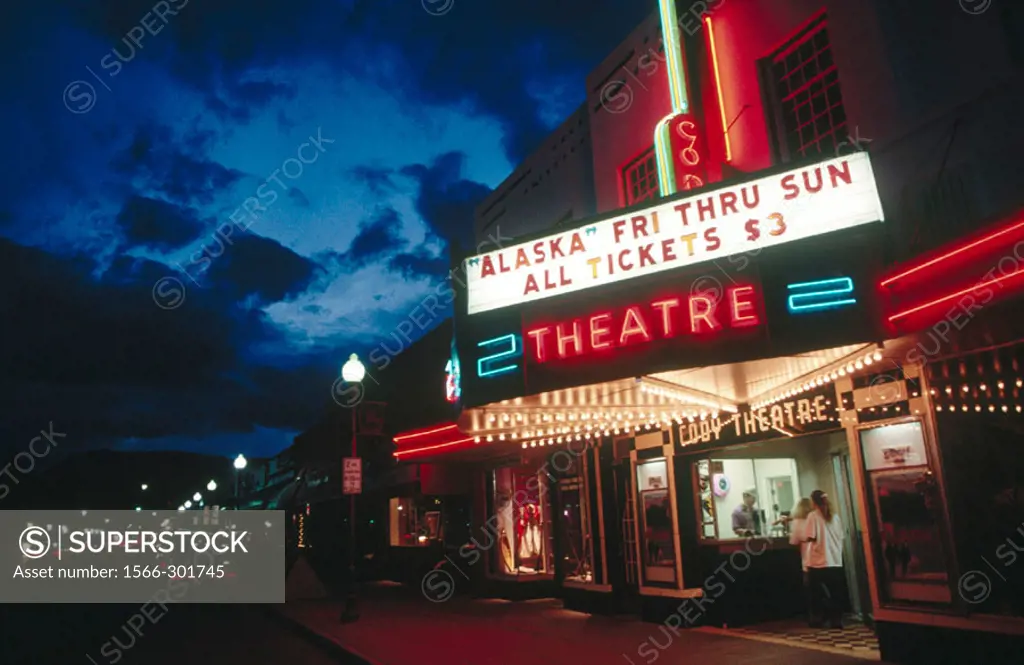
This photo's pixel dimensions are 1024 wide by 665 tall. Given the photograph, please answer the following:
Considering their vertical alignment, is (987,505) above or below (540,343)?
below

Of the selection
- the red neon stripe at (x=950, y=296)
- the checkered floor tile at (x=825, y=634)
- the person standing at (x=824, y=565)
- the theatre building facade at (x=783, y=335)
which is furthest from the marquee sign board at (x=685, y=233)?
the checkered floor tile at (x=825, y=634)

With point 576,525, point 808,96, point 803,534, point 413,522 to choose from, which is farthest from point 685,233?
point 413,522

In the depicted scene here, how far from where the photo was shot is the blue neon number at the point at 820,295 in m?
7.50

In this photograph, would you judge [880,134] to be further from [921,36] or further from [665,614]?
[665,614]

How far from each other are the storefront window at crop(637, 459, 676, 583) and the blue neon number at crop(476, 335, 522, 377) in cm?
450

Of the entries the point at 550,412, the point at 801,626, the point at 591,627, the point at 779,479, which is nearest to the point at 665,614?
the point at 591,627

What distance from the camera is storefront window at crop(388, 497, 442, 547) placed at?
2075 centimetres

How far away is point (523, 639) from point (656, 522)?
122 inches

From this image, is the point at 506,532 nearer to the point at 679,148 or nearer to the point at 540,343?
the point at 540,343

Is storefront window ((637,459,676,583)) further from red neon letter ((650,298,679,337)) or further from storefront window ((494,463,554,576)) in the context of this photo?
red neon letter ((650,298,679,337))

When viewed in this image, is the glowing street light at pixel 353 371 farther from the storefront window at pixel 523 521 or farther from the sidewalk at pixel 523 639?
A: the sidewalk at pixel 523 639

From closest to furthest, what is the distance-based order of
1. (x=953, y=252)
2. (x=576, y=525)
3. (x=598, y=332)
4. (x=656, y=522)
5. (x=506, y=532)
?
(x=953, y=252)
(x=598, y=332)
(x=656, y=522)
(x=576, y=525)
(x=506, y=532)

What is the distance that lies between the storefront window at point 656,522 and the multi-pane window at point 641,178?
16.5ft

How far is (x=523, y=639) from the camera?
11.2 metres
